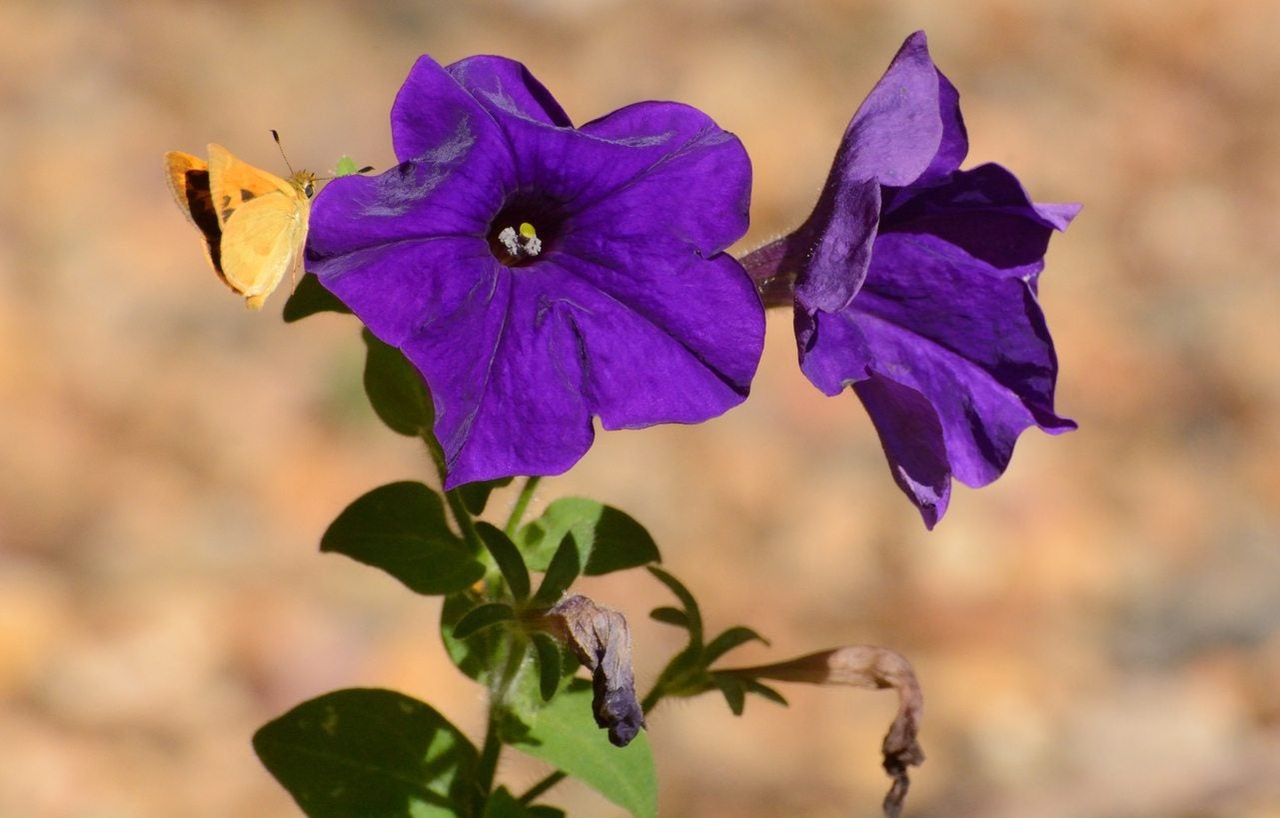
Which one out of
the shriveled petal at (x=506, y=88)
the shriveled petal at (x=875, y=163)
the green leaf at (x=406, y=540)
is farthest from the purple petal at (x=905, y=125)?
the green leaf at (x=406, y=540)

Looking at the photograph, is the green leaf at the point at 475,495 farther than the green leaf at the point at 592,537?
No

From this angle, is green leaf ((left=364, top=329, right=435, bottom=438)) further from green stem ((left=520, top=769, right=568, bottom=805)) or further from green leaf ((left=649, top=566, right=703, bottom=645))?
green stem ((left=520, top=769, right=568, bottom=805))

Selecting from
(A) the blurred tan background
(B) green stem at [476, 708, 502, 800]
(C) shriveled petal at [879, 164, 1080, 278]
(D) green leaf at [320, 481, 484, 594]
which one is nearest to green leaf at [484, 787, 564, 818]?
(B) green stem at [476, 708, 502, 800]

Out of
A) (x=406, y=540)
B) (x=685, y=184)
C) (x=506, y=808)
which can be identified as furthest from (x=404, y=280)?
(x=506, y=808)

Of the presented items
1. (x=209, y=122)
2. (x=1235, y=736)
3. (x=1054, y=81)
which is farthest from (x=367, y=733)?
(x=1054, y=81)

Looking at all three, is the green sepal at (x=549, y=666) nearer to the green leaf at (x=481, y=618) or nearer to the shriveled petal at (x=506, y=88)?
the green leaf at (x=481, y=618)

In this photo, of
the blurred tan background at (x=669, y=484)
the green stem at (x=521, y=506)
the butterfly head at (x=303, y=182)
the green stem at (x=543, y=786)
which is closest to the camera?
the butterfly head at (x=303, y=182)
